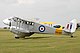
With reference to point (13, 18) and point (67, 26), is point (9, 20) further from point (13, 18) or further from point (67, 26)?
point (67, 26)

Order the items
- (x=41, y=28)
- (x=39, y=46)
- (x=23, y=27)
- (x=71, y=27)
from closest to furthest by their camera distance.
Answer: (x=39, y=46) → (x=23, y=27) → (x=41, y=28) → (x=71, y=27)

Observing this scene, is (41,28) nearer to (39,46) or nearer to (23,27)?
(23,27)

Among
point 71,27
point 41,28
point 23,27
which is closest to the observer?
point 23,27

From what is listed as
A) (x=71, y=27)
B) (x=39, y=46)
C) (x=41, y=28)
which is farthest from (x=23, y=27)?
(x=39, y=46)

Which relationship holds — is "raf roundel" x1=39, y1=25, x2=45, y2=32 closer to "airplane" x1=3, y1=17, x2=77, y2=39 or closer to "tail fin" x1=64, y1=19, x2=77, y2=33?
"airplane" x1=3, y1=17, x2=77, y2=39

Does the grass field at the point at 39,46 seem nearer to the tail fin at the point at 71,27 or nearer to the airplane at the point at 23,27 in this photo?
the airplane at the point at 23,27

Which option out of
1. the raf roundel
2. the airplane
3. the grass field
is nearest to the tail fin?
the airplane

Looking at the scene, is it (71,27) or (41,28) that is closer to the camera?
(41,28)

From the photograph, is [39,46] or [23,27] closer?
[39,46]

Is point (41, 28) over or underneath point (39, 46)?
over

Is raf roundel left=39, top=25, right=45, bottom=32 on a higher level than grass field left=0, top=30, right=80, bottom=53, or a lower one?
higher

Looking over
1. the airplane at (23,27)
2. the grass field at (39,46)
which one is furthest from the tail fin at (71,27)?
the grass field at (39,46)

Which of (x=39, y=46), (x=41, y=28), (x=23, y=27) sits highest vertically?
(x=23, y=27)

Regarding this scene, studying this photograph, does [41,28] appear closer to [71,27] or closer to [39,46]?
[71,27]
